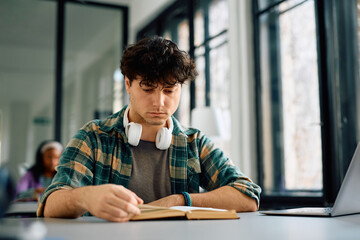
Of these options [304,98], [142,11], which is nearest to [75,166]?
[304,98]

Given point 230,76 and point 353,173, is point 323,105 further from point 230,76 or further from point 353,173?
point 353,173

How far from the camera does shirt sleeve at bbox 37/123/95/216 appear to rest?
133 centimetres

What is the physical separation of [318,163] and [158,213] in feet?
8.30

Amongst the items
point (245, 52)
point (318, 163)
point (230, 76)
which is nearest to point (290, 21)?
point (245, 52)

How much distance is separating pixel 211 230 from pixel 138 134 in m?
0.75

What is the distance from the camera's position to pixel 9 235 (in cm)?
42

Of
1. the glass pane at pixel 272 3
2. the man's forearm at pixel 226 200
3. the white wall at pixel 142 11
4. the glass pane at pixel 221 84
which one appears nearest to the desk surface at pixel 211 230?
the man's forearm at pixel 226 200

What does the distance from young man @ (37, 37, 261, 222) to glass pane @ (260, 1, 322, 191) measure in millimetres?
1769

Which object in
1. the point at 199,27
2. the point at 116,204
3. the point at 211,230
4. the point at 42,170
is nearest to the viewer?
the point at 211,230

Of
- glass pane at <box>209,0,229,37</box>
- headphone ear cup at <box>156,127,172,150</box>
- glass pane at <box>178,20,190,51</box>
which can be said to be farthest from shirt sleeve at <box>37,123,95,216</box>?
glass pane at <box>178,20,190,51</box>

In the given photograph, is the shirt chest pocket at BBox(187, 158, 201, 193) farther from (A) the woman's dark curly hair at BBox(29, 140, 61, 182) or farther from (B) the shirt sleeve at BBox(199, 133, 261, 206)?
(A) the woman's dark curly hair at BBox(29, 140, 61, 182)

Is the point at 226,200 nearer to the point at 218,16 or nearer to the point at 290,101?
the point at 290,101

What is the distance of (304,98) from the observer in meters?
3.50

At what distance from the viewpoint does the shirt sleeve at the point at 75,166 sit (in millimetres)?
1329
